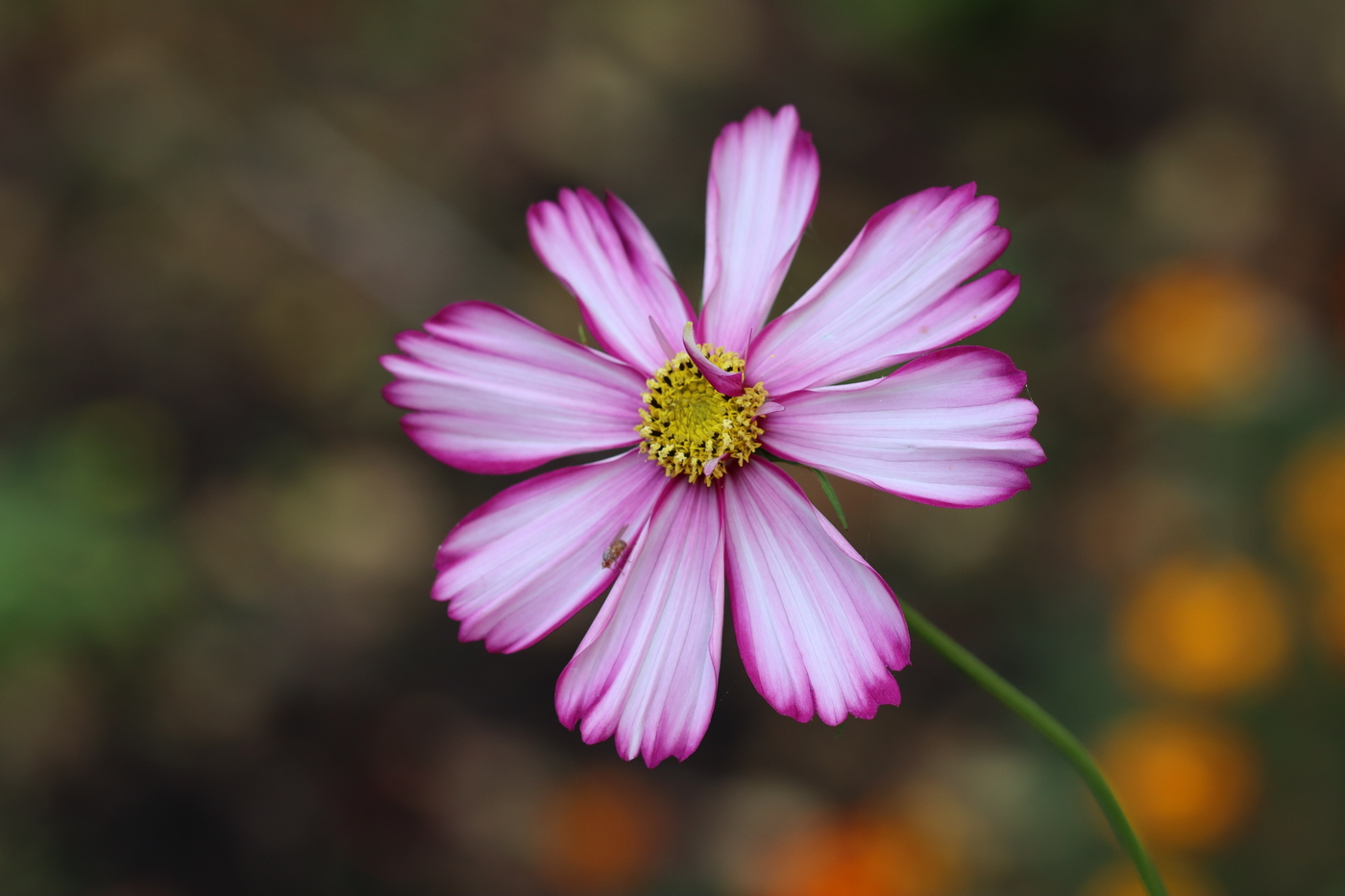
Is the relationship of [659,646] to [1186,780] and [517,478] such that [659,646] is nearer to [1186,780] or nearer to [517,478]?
[517,478]

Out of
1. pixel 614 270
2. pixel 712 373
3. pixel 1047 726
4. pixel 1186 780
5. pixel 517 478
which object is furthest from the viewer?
pixel 517 478

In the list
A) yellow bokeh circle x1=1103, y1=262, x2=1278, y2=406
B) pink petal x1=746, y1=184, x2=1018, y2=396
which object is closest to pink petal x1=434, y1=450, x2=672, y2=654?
pink petal x1=746, y1=184, x2=1018, y2=396

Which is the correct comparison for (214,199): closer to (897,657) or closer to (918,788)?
(918,788)

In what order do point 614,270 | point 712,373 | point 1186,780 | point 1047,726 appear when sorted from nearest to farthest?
point 1047,726 → point 712,373 → point 614,270 → point 1186,780

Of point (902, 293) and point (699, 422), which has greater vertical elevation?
point (902, 293)

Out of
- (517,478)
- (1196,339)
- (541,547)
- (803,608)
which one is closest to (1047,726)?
(803,608)

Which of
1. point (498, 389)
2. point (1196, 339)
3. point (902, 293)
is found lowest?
point (498, 389)

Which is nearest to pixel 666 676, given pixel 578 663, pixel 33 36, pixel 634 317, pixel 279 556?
pixel 578 663
